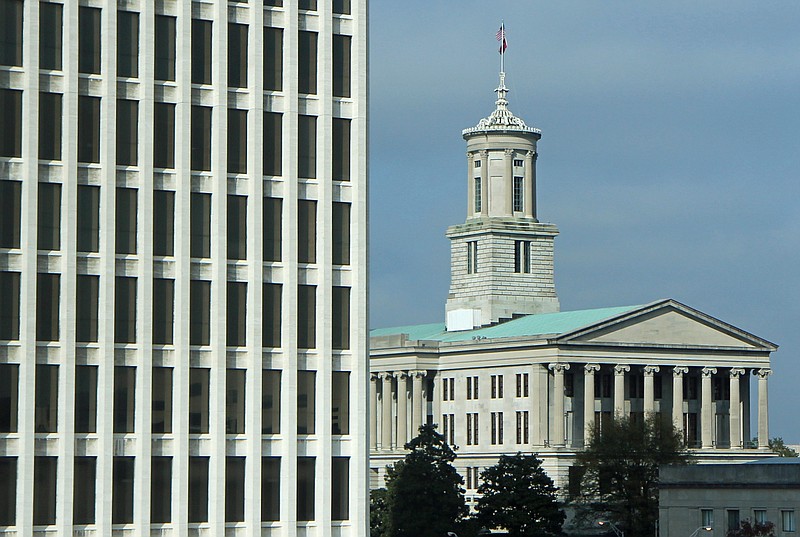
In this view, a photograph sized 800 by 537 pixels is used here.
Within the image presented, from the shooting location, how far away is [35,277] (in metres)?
86.9

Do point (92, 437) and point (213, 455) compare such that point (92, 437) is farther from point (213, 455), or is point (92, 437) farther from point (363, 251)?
point (363, 251)

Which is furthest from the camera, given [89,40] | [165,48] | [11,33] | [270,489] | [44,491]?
Result: [270,489]

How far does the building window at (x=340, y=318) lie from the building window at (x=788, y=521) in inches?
1437

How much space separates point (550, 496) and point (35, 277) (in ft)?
246

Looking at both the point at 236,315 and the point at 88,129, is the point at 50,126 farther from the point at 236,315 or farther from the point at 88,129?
the point at 236,315

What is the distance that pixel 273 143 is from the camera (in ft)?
305

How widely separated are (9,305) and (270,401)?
12833 mm

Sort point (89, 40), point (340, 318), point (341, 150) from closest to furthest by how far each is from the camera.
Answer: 1. point (89, 40)
2. point (340, 318)
3. point (341, 150)

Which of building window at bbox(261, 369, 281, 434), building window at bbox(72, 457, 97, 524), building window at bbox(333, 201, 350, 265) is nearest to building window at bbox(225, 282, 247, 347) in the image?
building window at bbox(261, 369, 281, 434)

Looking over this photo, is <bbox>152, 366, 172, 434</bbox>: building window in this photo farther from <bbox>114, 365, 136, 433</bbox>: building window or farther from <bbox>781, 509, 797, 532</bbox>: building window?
<bbox>781, 509, 797, 532</bbox>: building window

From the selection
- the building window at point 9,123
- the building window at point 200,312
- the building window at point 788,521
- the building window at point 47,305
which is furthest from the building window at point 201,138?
the building window at point 788,521

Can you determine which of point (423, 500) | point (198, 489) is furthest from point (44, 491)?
point (423, 500)

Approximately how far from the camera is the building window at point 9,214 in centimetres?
8694

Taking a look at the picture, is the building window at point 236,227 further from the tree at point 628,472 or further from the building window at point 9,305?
the tree at point 628,472
